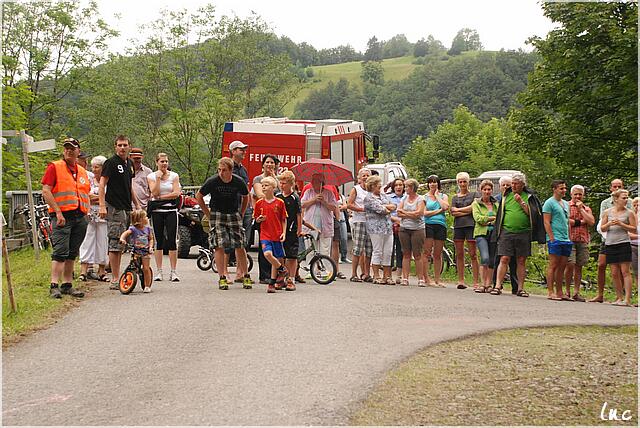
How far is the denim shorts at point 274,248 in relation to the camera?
14133 mm

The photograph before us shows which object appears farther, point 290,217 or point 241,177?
point 241,177

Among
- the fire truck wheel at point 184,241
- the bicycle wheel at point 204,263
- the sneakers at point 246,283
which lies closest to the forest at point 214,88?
the fire truck wheel at point 184,241

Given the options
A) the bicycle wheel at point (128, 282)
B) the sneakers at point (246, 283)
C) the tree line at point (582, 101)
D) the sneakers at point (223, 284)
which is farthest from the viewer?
the tree line at point (582, 101)

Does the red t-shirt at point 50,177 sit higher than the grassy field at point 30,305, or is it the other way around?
the red t-shirt at point 50,177

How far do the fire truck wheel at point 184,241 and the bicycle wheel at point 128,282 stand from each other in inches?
289

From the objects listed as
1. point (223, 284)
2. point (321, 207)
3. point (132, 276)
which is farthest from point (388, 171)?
point (132, 276)

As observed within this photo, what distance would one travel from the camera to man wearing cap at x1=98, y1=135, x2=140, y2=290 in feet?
46.2

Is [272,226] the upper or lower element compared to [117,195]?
lower

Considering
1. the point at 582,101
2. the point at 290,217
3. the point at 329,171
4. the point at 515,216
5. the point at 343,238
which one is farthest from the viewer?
the point at 582,101

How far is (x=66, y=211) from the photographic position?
42.4 feet

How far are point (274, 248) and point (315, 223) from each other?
7.22 ft

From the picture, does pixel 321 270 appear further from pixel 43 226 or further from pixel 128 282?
pixel 43 226

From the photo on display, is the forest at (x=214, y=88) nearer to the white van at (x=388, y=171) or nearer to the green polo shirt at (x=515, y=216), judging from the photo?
the white van at (x=388, y=171)

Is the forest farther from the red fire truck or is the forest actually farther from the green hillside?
the green hillside
